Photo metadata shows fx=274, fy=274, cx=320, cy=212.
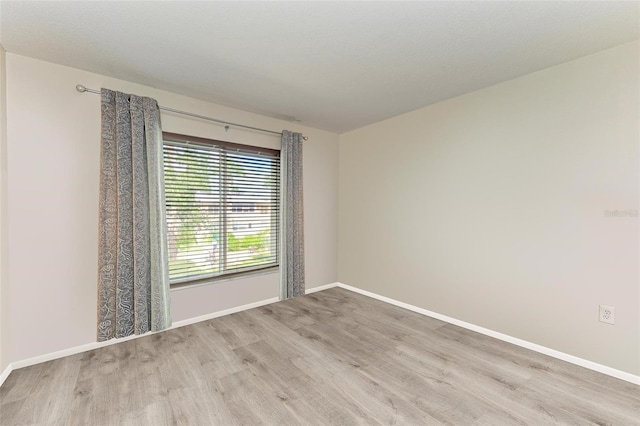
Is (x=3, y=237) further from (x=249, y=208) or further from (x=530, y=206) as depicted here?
(x=530, y=206)

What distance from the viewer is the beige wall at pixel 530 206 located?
2.00 m

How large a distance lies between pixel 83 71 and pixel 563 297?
443 cm

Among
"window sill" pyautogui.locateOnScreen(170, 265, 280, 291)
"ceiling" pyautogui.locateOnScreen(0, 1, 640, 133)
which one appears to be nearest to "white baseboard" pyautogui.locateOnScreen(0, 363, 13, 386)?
"window sill" pyautogui.locateOnScreen(170, 265, 280, 291)

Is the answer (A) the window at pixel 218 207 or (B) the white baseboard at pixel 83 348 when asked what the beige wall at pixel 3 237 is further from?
(A) the window at pixel 218 207

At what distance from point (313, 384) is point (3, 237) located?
2476 millimetres

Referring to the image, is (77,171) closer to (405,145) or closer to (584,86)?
(405,145)

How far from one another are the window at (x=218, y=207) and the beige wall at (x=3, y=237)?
1.08m

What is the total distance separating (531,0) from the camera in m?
1.52

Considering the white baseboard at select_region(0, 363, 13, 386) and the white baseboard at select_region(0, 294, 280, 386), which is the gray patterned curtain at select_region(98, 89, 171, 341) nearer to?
the white baseboard at select_region(0, 294, 280, 386)

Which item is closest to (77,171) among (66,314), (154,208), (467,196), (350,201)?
(154,208)

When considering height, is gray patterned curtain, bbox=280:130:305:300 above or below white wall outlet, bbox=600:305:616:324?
above

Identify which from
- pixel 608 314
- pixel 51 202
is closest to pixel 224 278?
pixel 51 202

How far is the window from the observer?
2861mm

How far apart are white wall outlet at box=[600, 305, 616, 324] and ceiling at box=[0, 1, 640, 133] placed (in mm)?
1922
